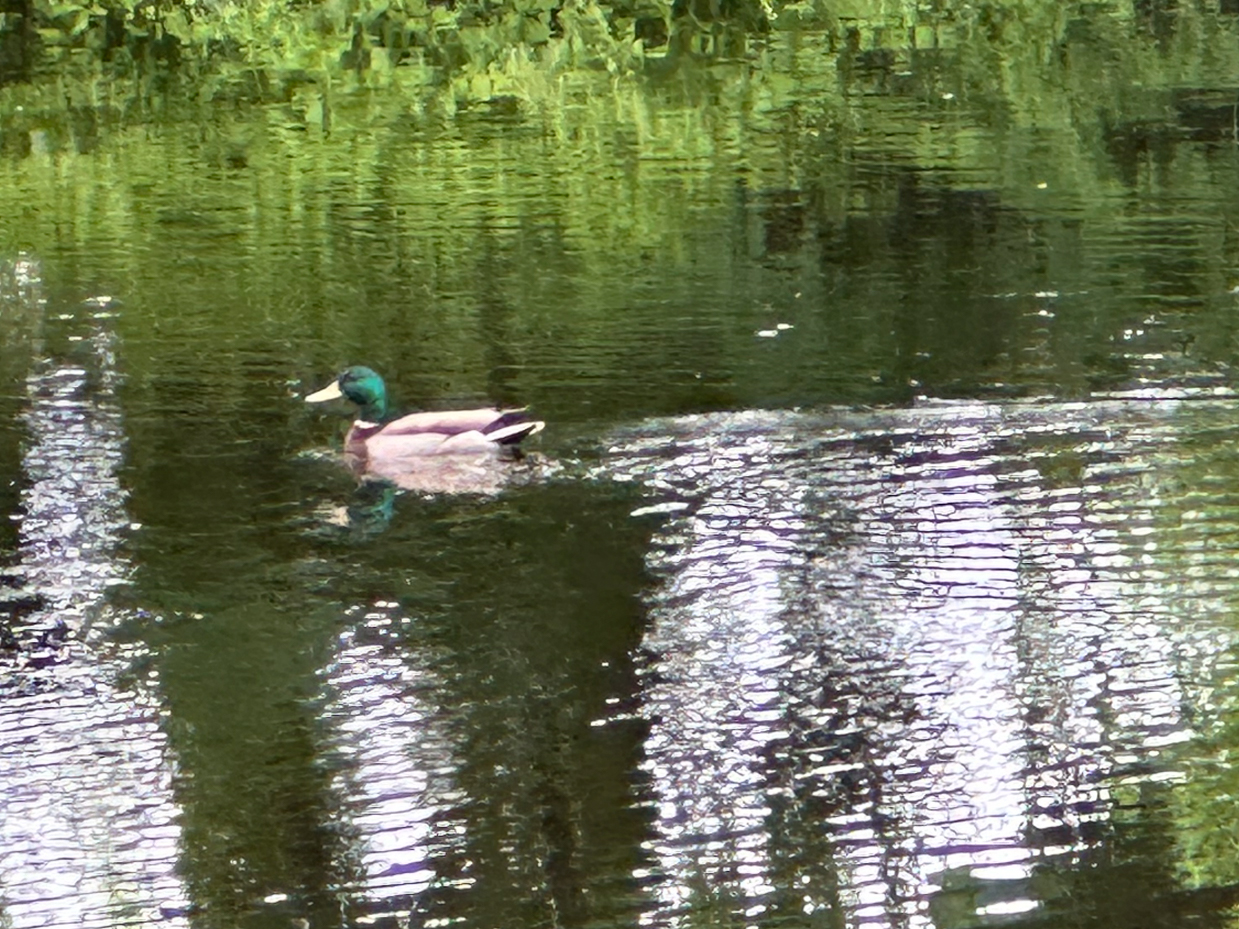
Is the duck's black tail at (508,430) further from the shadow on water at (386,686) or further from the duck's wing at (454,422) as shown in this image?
the shadow on water at (386,686)

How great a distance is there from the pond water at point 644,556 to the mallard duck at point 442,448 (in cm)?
13

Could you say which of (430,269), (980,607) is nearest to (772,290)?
(430,269)

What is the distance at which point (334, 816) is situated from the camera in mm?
6062

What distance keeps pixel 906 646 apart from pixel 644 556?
123 centimetres

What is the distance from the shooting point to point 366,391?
377 inches

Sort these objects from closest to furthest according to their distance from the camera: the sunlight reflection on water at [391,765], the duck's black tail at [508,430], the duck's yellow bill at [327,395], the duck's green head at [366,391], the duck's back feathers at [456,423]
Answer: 1. the sunlight reflection on water at [391,765]
2. the duck's black tail at [508,430]
3. the duck's back feathers at [456,423]
4. the duck's green head at [366,391]
5. the duck's yellow bill at [327,395]

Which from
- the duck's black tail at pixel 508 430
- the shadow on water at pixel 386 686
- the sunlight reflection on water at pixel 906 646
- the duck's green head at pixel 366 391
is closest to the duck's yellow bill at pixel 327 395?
the duck's green head at pixel 366 391

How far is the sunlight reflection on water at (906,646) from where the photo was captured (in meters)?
5.76

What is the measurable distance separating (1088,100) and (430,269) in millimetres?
6339

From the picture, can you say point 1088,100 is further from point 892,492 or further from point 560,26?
point 892,492

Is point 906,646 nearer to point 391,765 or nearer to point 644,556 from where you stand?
point 644,556

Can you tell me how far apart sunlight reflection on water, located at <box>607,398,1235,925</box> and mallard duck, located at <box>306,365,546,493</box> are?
1.73ft

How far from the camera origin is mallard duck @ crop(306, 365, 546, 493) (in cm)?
896

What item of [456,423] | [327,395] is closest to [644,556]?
[456,423]
